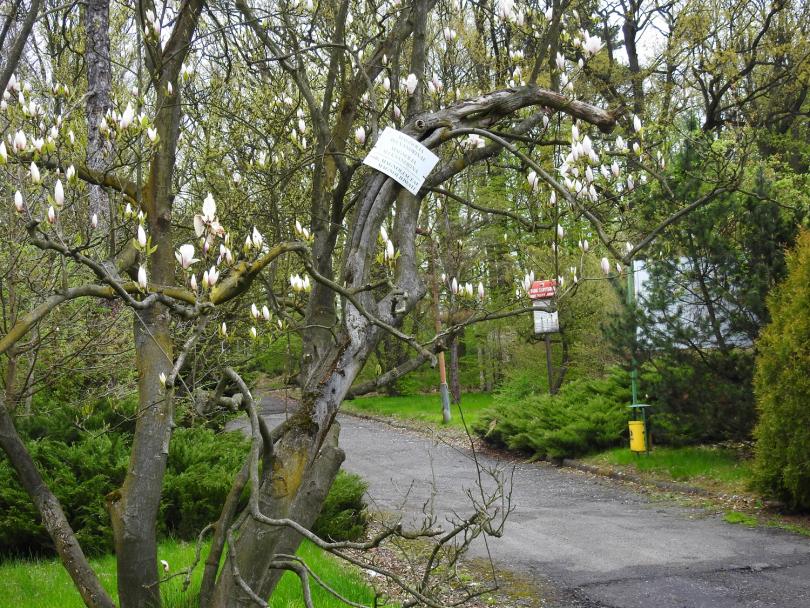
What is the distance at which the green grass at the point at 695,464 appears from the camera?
445 inches

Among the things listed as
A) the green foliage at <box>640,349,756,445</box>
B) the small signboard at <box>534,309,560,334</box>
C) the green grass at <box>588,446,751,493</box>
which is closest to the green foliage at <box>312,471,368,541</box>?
the green grass at <box>588,446,751,493</box>

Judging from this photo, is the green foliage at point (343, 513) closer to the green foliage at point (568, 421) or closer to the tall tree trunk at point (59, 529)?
the tall tree trunk at point (59, 529)

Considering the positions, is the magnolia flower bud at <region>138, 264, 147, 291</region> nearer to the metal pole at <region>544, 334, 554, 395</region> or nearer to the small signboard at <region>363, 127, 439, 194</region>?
the small signboard at <region>363, 127, 439, 194</region>

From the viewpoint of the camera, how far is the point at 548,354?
19.2 metres

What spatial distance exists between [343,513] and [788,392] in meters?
5.20

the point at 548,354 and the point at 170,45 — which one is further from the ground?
the point at 170,45

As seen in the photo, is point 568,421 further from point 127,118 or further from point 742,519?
point 127,118

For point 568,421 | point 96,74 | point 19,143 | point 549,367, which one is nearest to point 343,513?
point 96,74

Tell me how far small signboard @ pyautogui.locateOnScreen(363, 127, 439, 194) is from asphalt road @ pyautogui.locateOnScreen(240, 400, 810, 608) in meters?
1.52

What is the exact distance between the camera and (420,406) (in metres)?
23.7

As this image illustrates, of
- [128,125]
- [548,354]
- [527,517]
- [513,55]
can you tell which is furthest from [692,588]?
[548,354]

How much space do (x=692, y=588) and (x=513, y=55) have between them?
452 centimetres

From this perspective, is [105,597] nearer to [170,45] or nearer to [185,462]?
[170,45]

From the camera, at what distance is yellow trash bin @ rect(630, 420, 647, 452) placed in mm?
13086
